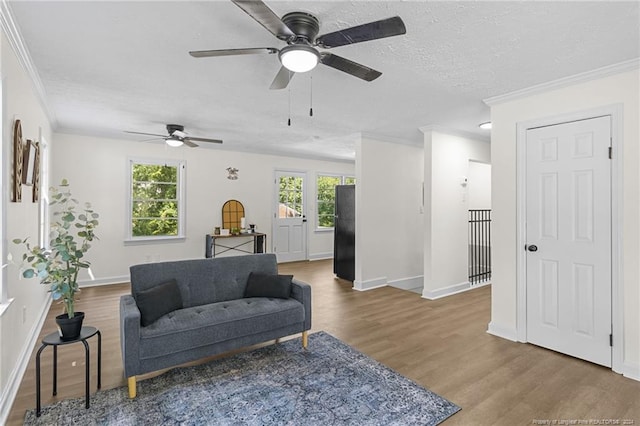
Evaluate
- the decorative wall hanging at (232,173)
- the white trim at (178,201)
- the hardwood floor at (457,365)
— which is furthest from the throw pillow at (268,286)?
the decorative wall hanging at (232,173)

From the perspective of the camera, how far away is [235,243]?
6.94m

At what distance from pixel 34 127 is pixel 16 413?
253cm

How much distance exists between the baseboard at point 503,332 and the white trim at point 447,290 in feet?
3.94

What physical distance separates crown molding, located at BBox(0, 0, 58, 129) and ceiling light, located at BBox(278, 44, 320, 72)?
1.64 metres

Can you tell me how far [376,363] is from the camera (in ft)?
9.23

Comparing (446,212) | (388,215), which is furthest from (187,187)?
(446,212)

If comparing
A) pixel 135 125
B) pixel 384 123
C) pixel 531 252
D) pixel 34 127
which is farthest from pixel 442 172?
pixel 34 127

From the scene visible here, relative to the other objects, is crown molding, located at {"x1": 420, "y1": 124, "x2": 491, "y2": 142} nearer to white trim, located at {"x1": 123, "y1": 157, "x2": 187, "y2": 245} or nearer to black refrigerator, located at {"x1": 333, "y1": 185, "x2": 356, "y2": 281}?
black refrigerator, located at {"x1": 333, "y1": 185, "x2": 356, "y2": 281}

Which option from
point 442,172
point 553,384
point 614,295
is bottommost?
point 553,384

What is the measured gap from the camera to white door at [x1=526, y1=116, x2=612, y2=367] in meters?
2.81

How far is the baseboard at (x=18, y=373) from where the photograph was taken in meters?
2.08

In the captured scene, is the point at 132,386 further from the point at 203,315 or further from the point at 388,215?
the point at 388,215

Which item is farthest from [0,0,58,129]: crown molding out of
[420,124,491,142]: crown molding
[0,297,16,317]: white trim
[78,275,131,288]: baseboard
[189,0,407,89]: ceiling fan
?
[420,124,491,142]: crown molding

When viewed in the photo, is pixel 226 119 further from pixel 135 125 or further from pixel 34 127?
pixel 34 127
